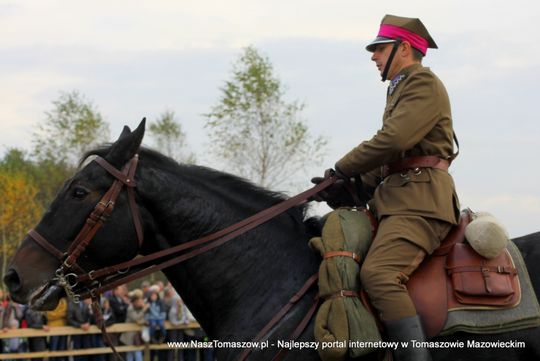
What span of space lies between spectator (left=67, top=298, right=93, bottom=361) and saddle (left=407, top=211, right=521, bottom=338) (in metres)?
12.7

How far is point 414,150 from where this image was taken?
5965mm

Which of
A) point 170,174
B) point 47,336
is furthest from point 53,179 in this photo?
point 170,174

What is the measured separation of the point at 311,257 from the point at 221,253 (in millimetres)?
708

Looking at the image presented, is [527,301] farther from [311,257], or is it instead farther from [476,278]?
[311,257]

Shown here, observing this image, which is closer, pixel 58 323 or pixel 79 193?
pixel 79 193

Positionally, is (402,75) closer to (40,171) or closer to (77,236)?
(77,236)

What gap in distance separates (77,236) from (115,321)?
1302 cm

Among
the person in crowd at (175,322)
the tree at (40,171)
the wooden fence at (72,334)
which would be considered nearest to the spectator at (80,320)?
the wooden fence at (72,334)

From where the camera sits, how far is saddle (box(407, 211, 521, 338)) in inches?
220

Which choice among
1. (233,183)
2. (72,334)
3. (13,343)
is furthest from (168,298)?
(233,183)

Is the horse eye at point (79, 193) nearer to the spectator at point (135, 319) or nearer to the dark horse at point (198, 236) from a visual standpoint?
the dark horse at point (198, 236)

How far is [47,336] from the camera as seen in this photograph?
16844mm

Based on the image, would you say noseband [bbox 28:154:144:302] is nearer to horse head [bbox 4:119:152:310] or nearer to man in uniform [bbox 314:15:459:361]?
horse head [bbox 4:119:152:310]

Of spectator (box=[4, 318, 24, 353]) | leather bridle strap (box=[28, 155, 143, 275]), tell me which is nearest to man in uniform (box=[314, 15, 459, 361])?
leather bridle strap (box=[28, 155, 143, 275])
